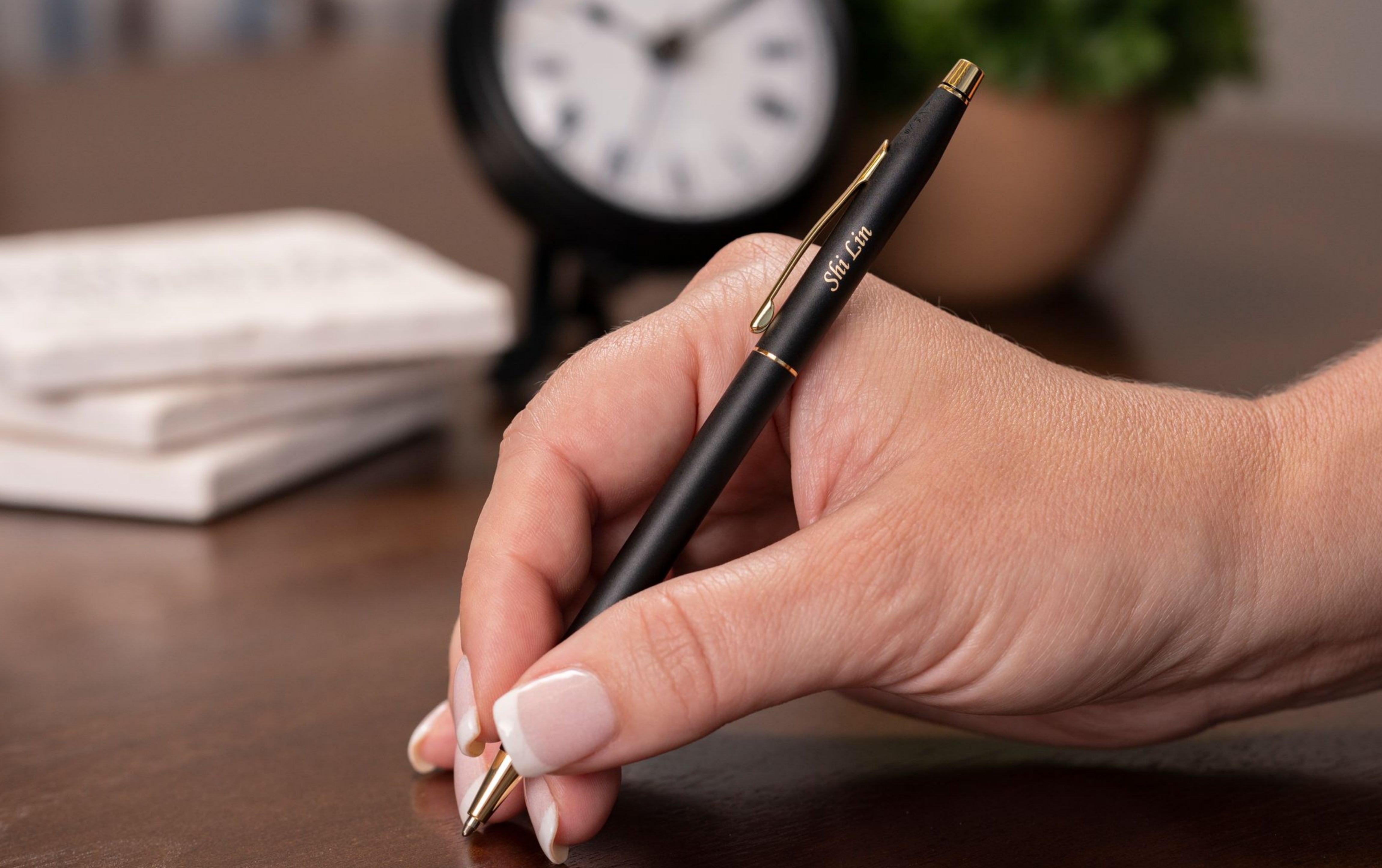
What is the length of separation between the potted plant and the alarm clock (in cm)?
9

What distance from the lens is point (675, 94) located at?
118 cm

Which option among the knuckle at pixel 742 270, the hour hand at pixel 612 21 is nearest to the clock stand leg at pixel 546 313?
the hour hand at pixel 612 21

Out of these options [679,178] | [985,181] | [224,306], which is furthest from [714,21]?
[224,306]

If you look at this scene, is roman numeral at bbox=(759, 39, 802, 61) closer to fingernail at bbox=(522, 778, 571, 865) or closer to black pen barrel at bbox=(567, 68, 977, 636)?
black pen barrel at bbox=(567, 68, 977, 636)

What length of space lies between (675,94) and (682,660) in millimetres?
768

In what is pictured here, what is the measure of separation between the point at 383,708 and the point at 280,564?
0.21 m

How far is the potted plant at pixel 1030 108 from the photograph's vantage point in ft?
3.96

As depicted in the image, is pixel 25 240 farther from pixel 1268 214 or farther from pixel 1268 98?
pixel 1268 98

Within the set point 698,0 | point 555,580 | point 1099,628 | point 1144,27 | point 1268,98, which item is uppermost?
point 1268,98

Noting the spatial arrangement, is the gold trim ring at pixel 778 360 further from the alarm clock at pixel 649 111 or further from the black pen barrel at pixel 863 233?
the alarm clock at pixel 649 111

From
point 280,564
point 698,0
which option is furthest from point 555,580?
point 698,0

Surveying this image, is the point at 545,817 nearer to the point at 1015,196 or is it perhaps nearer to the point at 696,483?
the point at 696,483

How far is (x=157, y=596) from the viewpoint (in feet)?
2.68

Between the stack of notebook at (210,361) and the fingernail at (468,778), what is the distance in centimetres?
40
